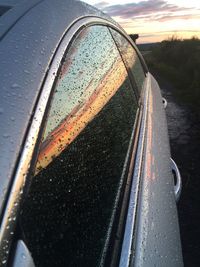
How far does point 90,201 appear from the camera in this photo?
178 cm

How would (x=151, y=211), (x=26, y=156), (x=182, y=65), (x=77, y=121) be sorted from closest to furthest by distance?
(x=26, y=156) → (x=77, y=121) → (x=151, y=211) → (x=182, y=65)


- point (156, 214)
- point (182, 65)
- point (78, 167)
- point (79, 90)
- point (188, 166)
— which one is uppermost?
point (182, 65)

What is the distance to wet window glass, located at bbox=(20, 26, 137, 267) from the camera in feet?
4.77

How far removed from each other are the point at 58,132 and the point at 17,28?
38 centimetres

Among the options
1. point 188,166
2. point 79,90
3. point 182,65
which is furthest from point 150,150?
point 182,65

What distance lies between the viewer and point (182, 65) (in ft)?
59.6

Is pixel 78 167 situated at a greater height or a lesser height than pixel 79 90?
lesser

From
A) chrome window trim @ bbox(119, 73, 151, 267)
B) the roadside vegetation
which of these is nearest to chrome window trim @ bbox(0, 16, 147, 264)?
chrome window trim @ bbox(119, 73, 151, 267)

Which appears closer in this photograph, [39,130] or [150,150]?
[39,130]

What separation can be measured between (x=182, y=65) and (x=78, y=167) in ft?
55.2

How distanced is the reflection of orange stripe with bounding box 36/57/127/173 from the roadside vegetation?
804cm

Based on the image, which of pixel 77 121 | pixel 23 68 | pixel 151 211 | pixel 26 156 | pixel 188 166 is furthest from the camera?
pixel 188 166

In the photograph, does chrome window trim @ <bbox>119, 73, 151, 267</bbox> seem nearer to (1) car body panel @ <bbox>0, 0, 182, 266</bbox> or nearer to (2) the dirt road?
(1) car body panel @ <bbox>0, 0, 182, 266</bbox>

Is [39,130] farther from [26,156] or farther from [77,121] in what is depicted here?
[77,121]
